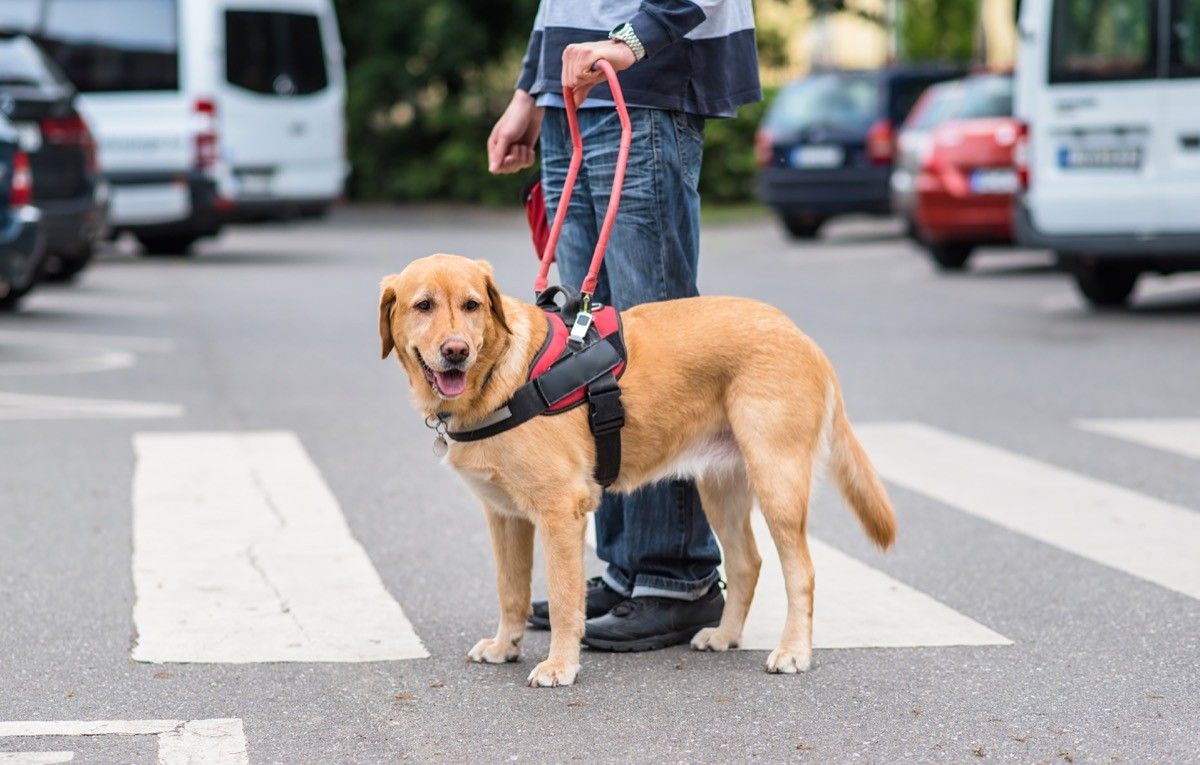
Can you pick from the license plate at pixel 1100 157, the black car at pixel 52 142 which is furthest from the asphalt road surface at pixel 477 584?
the black car at pixel 52 142

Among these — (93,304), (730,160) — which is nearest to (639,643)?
(93,304)

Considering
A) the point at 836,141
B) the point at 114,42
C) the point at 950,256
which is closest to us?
the point at 950,256

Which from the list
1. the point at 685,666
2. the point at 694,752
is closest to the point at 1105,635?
the point at 685,666

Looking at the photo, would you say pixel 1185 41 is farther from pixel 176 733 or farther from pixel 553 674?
pixel 176 733

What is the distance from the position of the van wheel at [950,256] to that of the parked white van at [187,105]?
6824mm

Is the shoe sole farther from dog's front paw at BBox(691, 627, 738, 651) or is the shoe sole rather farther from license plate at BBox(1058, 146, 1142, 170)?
license plate at BBox(1058, 146, 1142, 170)

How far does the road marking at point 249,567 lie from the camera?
4.66 meters

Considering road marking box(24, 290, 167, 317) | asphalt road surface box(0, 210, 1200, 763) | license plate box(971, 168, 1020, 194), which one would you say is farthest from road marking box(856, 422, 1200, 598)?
license plate box(971, 168, 1020, 194)

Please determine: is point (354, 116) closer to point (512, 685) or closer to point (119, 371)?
point (119, 371)

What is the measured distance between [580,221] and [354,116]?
28939 mm

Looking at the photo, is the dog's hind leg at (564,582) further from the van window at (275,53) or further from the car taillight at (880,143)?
the car taillight at (880,143)

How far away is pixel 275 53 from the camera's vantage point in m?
20.2

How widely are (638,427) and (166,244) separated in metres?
16.7

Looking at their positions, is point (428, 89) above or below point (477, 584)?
above
